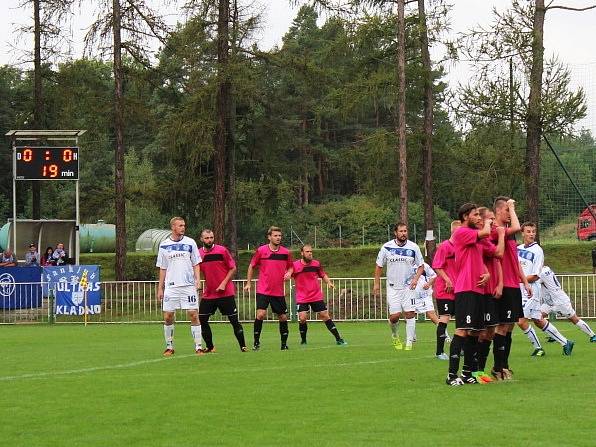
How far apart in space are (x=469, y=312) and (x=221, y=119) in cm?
3004

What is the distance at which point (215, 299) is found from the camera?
19.2 m

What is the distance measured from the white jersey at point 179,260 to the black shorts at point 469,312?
687cm

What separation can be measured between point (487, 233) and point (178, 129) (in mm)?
29698

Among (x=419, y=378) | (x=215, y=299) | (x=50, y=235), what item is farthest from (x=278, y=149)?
(x=419, y=378)

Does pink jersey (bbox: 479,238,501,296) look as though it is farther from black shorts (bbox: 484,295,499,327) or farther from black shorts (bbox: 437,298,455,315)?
black shorts (bbox: 437,298,455,315)

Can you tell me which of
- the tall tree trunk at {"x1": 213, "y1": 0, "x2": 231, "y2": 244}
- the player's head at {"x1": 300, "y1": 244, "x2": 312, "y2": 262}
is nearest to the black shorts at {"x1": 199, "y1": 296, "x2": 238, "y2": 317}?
the player's head at {"x1": 300, "y1": 244, "x2": 312, "y2": 262}

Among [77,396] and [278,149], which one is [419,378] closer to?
[77,396]

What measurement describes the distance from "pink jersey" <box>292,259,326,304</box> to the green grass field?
2.02 metres

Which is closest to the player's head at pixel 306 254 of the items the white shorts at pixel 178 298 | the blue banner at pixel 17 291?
the white shorts at pixel 178 298

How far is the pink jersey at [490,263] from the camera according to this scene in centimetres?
1274

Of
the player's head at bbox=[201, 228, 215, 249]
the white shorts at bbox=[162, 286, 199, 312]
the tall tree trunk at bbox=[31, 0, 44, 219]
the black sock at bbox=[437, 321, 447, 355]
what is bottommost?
the black sock at bbox=[437, 321, 447, 355]

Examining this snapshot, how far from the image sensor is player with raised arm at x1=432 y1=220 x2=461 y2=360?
15930mm

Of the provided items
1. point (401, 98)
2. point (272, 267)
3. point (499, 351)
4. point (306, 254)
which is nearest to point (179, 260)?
point (272, 267)

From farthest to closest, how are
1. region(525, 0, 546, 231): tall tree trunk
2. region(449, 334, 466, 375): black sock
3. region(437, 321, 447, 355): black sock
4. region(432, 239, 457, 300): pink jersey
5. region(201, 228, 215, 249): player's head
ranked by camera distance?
region(525, 0, 546, 231): tall tree trunk < region(201, 228, 215, 249): player's head < region(437, 321, 447, 355): black sock < region(432, 239, 457, 300): pink jersey < region(449, 334, 466, 375): black sock
